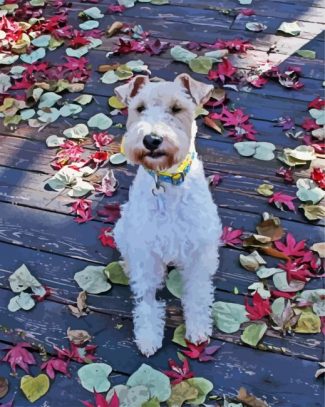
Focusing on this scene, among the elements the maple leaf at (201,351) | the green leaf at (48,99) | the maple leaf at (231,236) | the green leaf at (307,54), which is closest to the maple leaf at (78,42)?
the green leaf at (48,99)

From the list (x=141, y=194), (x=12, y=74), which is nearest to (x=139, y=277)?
(x=141, y=194)

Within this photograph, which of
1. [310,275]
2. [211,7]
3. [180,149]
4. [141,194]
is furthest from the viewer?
[211,7]

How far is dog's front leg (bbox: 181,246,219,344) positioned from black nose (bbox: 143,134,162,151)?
65cm

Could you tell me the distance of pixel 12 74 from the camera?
466cm

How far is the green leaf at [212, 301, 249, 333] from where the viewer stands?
2992mm

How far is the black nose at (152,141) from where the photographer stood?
2.46m

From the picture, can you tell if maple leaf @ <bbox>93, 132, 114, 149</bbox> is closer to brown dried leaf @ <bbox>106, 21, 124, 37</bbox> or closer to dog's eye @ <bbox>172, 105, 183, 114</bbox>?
brown dried leaf @ <bbox>106, 21, 124, 37</bbox>

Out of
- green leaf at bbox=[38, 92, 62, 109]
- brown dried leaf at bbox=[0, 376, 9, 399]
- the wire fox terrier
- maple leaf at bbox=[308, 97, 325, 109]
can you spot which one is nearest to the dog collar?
the wire fox terrier

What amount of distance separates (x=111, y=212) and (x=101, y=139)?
0.66 meters

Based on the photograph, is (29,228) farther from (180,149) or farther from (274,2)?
(274,2)

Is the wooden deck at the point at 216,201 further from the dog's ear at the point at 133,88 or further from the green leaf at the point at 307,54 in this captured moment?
the dog's ear at the point at 133,88

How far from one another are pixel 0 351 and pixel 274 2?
12.3ft

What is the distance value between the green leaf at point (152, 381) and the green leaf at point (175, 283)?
1.51 feet

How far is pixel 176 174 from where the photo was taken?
2.75m
